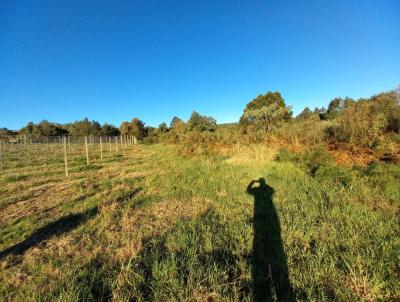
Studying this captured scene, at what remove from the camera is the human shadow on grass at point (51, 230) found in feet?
10.4

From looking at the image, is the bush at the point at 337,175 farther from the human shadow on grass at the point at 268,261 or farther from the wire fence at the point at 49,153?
the wire fence at the point at 49,153

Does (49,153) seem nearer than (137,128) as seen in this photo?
Yes

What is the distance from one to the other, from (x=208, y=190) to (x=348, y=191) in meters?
3.36

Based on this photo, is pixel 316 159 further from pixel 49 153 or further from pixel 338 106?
pixel 338 106

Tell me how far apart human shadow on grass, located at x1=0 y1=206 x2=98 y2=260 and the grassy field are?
21 mm

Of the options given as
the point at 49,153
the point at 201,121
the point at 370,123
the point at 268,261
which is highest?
the point at 201,121

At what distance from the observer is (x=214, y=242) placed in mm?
3012

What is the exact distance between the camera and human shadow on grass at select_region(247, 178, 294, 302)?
82.5 inches

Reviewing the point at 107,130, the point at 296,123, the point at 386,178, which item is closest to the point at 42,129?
the point at 107,130

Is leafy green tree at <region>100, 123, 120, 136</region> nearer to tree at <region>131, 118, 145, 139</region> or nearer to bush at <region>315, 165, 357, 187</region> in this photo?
tree at <region>131, 118, 145, 139</region>

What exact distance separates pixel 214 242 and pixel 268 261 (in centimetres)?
80

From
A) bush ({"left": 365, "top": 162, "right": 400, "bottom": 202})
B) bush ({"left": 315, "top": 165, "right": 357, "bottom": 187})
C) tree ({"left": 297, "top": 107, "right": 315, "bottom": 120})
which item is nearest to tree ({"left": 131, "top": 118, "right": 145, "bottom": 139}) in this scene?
tree ({"left": 297, "top": 107, "right": 315, "bottom": 120})

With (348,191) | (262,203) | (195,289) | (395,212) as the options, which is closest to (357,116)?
(348,191)

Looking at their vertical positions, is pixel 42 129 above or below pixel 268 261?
above
